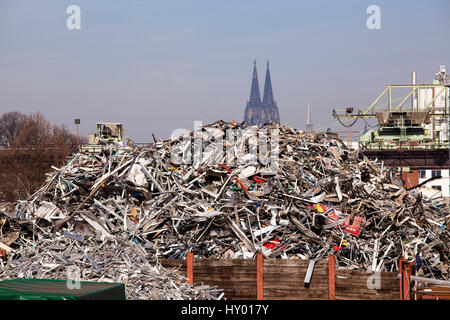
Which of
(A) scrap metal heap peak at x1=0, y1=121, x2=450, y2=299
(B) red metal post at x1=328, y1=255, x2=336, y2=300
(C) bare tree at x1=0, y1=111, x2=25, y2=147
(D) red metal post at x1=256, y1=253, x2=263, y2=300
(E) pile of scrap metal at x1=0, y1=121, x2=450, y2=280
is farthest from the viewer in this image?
(C) bare tree at x1=0, y1=111, x2=25, y2=147

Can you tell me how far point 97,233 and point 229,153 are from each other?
16.1 feet

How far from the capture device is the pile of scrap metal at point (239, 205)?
12570 mm

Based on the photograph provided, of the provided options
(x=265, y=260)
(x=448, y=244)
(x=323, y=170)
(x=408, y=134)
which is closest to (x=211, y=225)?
(x=265, y=260)

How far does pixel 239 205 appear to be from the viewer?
13172mm

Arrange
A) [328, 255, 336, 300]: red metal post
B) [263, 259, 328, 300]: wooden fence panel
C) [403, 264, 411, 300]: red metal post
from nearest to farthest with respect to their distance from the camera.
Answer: [403, 264, 411, 300]: red metal post < [328, 255, 336, 300]: red metal post < [263, 259, 328, 300]: wooden fence panel

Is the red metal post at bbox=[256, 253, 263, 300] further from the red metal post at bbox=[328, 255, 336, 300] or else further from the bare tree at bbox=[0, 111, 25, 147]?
the bare tree at bbox=[0, 111, 25, 147]

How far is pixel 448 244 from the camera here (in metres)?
13.6

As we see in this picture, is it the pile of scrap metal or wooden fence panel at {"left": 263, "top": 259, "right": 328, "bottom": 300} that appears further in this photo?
the pile of scrap metal

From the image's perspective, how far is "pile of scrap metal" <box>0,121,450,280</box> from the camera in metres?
12.6

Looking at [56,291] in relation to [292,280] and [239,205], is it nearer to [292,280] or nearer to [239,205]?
[292,280]

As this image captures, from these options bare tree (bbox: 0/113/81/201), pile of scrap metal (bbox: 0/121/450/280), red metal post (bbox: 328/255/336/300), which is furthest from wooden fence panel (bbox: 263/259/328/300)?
bare tree (bbox: 0/113/81/201)

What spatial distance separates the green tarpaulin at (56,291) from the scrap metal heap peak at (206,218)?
2.16m

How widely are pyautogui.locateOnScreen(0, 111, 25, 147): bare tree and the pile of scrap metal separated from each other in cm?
6875
